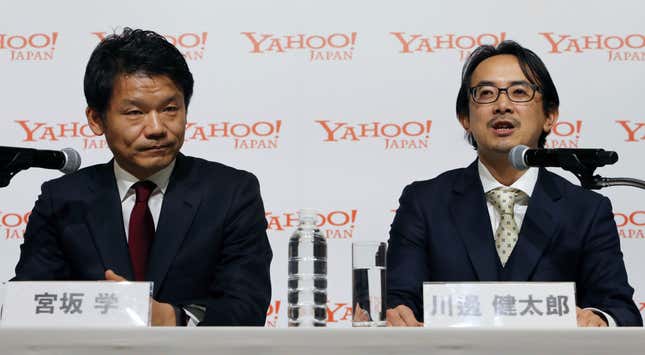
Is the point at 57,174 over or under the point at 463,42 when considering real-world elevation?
under

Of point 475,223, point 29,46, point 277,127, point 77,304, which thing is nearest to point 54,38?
point 29,46

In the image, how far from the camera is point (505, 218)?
2352mm

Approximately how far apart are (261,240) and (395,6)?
3.69 feet

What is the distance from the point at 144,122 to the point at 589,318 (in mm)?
1233

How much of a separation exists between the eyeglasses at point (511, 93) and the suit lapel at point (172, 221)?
84cm

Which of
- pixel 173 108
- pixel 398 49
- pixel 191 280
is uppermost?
pixel 398 49

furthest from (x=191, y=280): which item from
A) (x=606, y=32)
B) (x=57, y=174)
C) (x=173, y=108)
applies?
(x=606, y=32)

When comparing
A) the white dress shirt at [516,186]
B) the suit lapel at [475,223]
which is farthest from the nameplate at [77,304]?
the white dress shirt at [516,186]

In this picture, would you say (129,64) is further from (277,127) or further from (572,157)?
(572,157)

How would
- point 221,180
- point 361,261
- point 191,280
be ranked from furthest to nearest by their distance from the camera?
1. point 221,180
2. point 191,280
3. point 361,261

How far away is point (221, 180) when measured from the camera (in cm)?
239

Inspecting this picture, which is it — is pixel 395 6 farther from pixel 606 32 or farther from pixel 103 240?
pixel 103 240

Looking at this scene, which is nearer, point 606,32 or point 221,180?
point 221,180

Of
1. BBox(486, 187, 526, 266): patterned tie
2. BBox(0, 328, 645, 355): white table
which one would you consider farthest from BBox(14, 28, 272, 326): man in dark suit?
BBox(0, 328, 645, 355): white table
